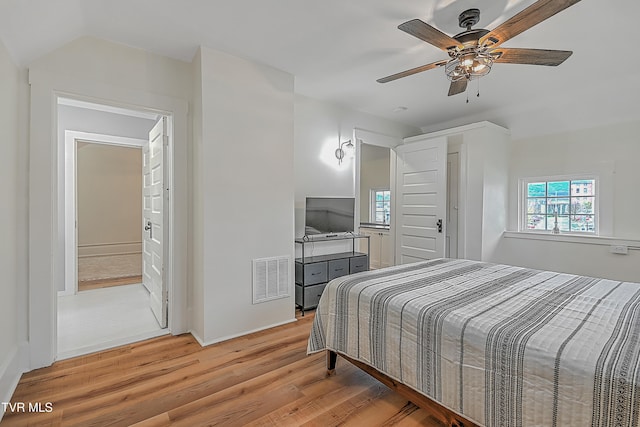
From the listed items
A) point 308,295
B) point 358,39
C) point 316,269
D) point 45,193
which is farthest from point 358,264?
point 45,193

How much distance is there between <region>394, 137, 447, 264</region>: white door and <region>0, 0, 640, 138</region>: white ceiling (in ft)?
3.00

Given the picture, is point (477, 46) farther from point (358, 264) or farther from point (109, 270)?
point (109, 270)

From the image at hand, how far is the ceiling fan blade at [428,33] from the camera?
1707 millimetres

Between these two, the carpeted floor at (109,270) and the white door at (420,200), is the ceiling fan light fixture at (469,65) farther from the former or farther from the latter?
the carpeted floor at (109,270)

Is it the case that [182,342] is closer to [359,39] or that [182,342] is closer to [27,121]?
[27,121]

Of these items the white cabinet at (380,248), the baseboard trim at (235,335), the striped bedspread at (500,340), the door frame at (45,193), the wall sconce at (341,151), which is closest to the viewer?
the striped bedspread at (500,340)

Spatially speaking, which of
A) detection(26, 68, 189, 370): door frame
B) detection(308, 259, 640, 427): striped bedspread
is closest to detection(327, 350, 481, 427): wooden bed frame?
detection(308, 259, 640, 427): striped bedspread

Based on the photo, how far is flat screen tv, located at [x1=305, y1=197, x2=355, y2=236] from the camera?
3594 mm

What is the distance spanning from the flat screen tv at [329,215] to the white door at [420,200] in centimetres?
113

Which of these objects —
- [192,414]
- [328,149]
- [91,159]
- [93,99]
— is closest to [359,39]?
[328,149]

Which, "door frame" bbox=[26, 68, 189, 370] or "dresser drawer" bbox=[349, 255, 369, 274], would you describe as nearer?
"door frame" bbox=[26, 68, 189, 370]

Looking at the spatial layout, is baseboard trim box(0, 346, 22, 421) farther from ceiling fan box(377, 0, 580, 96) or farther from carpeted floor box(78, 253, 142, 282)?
carpeted floor box(78, 253, 142, 282)

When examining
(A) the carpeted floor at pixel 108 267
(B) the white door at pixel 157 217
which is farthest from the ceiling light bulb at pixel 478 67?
(A) the carpeted floor at pixel 108 267

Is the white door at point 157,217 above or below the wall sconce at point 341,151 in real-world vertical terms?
below
